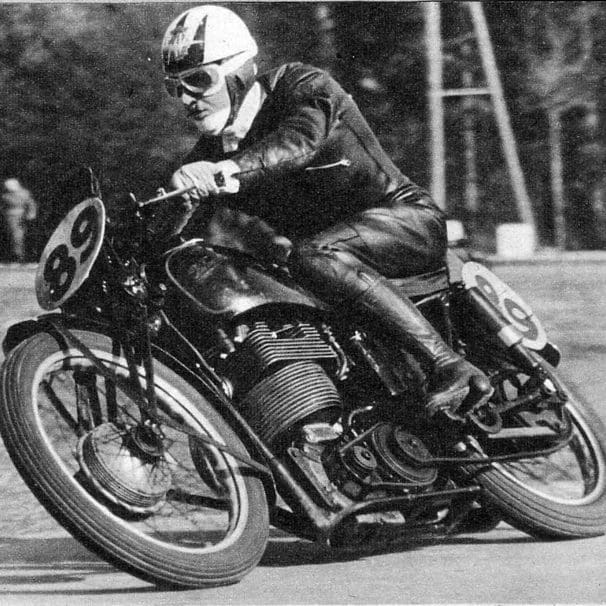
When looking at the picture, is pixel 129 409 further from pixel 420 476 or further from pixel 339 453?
pixel 420 476

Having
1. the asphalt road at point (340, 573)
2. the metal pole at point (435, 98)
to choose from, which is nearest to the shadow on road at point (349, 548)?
the asphalt road at point (340, 573)

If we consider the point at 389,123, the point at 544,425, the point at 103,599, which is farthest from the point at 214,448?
the point at 389,123

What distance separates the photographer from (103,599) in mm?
3500

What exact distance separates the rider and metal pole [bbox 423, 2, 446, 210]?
260cm

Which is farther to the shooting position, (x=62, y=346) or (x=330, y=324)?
(x=330, y=324)

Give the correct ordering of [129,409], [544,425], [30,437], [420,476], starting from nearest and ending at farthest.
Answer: [30,437] < [129,409] < [420,476] < [544,425]

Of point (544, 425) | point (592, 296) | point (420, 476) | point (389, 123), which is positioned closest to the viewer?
point (420, 476)

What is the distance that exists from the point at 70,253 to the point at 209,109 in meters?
0.69

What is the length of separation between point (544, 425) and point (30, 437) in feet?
5.88

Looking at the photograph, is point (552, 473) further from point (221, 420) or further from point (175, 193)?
point (175, 193)

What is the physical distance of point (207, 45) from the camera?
12.7 feet

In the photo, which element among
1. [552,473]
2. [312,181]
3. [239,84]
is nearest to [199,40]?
[239,84]

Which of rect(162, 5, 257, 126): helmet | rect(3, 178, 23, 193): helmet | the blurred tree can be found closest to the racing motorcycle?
rect(162, 5, 257, 126): helmet

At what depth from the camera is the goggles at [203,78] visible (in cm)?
389
